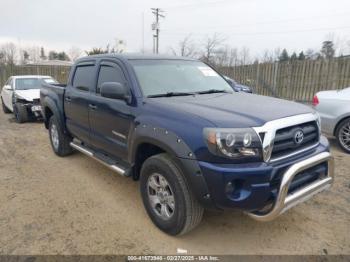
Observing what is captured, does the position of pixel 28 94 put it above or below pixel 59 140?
above

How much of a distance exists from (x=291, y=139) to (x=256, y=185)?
64cm

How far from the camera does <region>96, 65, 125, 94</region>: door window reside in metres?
3.63

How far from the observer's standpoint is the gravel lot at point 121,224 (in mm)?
2844

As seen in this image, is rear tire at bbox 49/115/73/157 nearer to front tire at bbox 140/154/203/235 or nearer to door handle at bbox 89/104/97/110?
door handle at bbox 89/104/97/110

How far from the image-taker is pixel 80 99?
14.5 feet

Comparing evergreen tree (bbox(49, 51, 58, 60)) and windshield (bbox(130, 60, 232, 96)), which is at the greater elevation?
evergreen tree (bbox(49, 51, 58, 60))

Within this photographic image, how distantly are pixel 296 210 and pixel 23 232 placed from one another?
3163 mm

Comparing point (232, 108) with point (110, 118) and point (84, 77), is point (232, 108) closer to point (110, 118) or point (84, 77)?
point (110, 118)

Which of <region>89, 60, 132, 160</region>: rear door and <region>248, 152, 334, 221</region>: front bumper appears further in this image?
<region>89, 60, 132, 160</region>: rear door

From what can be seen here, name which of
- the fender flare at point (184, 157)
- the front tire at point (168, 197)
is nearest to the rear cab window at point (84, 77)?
the fender flare at point (184, 157)

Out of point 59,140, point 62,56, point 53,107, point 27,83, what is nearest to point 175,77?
point 53,107

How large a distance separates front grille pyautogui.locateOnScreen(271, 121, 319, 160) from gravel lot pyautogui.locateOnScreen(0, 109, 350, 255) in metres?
0.98

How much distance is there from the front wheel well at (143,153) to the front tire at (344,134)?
4.15 m

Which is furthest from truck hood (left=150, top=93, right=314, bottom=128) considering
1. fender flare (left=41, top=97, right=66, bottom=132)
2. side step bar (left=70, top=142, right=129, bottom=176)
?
fender flare (left=41, top=97, right=66, bottom=132)
